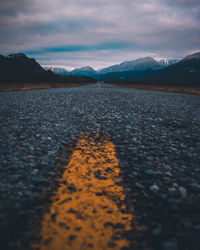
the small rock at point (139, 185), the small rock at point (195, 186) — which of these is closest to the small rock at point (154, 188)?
the small rock at point (139, 185)

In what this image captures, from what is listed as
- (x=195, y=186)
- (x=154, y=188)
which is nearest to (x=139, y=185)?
(x=154, y=188)

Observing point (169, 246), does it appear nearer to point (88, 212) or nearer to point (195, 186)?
point (88, 212)

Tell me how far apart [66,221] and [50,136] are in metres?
4.28

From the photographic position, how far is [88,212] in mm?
2797

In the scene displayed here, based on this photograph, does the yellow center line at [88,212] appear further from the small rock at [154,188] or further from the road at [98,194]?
the small rock at [154,188]

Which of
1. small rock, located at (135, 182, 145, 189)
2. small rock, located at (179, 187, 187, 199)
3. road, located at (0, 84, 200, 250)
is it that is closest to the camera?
road, located at (0, 84, 200, 250)

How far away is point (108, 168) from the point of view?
421cm

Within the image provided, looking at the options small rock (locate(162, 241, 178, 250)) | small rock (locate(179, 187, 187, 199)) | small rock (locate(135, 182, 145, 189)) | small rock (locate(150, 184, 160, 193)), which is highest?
small rock (locate(135, 182, 145, 189))

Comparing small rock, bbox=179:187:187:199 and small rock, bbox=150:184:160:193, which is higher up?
small rock, bbox=150:184:160:193

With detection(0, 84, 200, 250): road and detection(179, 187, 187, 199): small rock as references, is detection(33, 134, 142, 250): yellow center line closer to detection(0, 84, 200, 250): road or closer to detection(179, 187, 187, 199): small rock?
detection(0, 84, 200, 250): road

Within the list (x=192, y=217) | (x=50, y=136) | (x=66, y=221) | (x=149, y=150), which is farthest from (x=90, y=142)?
(x=192, y=217)

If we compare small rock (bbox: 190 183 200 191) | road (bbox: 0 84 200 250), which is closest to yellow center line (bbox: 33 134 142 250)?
road (bbox: 0 84 200 250)

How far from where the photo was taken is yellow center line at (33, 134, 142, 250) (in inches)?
88.5

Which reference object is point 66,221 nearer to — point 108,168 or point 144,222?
point 144,222
